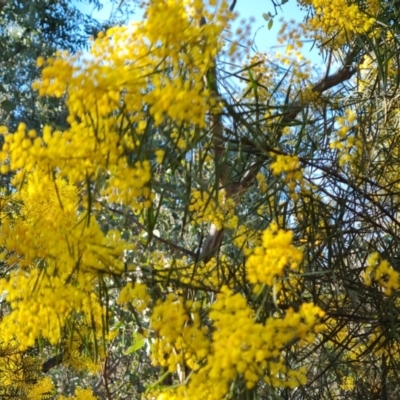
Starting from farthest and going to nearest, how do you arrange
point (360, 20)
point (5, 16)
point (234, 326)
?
point (5, 16), point (360, 20), point (234, 326)

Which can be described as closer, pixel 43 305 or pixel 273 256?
pixel 273 256

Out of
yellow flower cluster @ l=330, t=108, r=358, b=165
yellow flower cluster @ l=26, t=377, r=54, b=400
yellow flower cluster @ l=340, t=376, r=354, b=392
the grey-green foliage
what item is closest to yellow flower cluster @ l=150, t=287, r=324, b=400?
yellow flower cluster @ l=330, t=108, r=358, b=165

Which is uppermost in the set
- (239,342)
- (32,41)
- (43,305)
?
(32,41)

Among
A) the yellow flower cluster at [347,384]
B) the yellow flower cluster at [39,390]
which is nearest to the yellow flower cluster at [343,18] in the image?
the yellow flower cluster at [347,384]

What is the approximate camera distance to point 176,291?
95 cm

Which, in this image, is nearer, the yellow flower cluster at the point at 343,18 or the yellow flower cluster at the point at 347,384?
the yellow flower cluster at the point at 343,18

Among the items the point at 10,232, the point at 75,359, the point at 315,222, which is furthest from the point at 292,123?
the point at 75,359

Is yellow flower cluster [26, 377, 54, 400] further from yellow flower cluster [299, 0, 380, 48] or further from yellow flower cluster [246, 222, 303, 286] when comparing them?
yellow flower cluster [246, 222, 303, 286]

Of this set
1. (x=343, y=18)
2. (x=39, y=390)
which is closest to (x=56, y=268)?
(x=343, y=18)

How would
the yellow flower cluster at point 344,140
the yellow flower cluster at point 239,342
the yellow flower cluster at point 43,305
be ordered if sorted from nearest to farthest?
the yellow flower cluster at point 239,342 → the yellow flower cluster at point 43,305 → the yellow flower cluster at point 344,140

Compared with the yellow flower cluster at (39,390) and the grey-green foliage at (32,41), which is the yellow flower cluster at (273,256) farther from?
the grey-green foliage at (32,41)

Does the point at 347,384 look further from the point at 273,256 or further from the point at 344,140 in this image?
the point at 273,256

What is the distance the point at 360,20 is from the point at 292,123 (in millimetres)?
373

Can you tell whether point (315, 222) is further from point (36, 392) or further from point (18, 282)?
point (36, 392)
